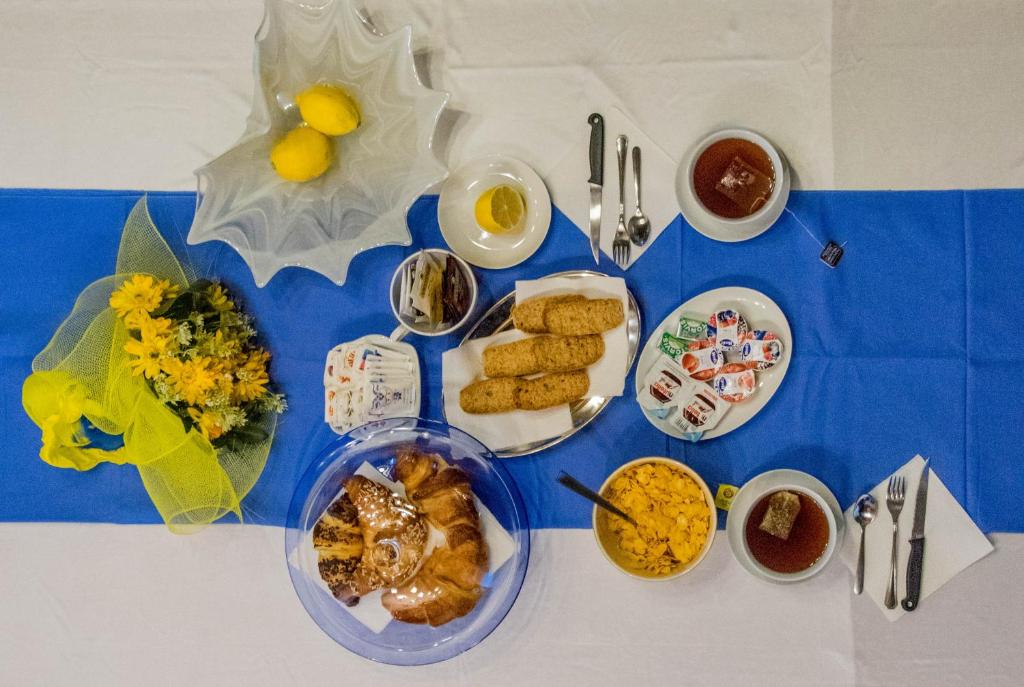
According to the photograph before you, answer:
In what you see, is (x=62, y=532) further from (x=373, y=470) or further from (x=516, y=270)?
(x=516, y=270)

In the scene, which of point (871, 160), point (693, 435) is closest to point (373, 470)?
point (693, 435)

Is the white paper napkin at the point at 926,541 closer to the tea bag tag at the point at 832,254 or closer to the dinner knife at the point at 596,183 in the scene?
the tea bag tag at the point at 832,254

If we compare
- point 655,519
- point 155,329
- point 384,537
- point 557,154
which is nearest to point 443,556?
point 384,537

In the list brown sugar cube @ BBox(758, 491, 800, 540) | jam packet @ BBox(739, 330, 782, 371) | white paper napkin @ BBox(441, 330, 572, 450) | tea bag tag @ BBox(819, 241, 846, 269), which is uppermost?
tea bag tag @ BBox(819, 241, 846, 269)

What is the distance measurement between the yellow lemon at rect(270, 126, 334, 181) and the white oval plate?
80cm

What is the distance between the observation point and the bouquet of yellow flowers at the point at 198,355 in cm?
115

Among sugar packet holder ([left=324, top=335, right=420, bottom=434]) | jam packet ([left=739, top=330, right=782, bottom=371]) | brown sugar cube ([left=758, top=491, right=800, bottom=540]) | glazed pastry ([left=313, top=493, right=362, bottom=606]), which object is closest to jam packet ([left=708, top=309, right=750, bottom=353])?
jam packet ([left=739, top=330, right=782, bottom=371])

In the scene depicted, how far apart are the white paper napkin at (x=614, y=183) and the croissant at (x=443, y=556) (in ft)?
1.44

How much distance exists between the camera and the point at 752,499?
1155 millimetres

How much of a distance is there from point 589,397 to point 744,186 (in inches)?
15.3

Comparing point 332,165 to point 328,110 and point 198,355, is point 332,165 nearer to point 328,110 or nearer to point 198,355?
point 328,110

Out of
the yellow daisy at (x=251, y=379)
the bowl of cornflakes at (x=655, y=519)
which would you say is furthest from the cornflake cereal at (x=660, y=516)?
the yellow daisy at (x=251, y=379)

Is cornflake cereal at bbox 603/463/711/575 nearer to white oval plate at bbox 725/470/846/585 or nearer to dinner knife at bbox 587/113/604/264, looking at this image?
white oval plate at bbox 725/470/846/585

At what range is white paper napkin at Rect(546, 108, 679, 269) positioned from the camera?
1232mm
